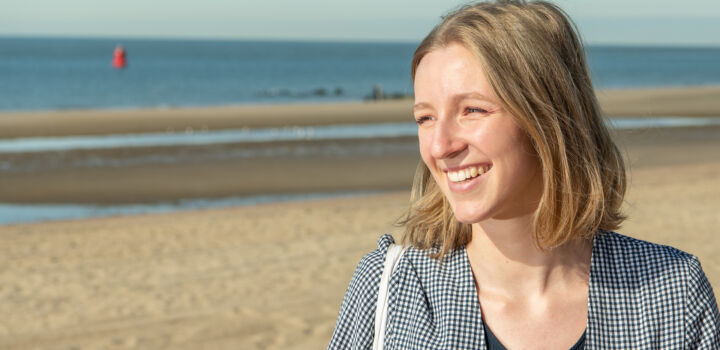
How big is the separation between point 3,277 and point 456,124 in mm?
7997

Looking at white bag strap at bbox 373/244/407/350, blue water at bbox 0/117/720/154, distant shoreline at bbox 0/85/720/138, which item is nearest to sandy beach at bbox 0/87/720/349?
white bag strap at bbox 373/244/407/350

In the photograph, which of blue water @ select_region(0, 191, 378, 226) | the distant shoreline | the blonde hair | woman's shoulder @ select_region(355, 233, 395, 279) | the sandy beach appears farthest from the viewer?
the distant shoreline

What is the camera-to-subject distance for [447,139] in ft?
6.28

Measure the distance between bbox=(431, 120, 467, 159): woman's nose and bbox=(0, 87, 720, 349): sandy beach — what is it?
559 millimetres

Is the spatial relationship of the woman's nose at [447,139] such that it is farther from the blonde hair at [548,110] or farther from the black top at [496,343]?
the black top at [496,343]

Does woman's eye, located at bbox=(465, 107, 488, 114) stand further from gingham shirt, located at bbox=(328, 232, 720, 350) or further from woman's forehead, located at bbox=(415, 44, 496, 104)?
gingham shirt, located at bbox=(328, 232, 720, 350)

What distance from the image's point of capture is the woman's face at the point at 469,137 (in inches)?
74.3

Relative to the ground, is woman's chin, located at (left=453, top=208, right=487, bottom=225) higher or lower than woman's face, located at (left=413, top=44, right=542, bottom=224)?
lower

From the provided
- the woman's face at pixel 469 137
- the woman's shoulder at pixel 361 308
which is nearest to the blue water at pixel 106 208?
the woman's shoulder at pixel 361 308

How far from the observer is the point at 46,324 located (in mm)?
7238

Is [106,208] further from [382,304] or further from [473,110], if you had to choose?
[473,110]

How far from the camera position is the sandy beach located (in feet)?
23.3

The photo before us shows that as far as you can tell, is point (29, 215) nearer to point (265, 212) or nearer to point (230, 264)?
point (265, 212)

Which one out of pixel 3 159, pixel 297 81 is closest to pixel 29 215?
pixel 3 159
